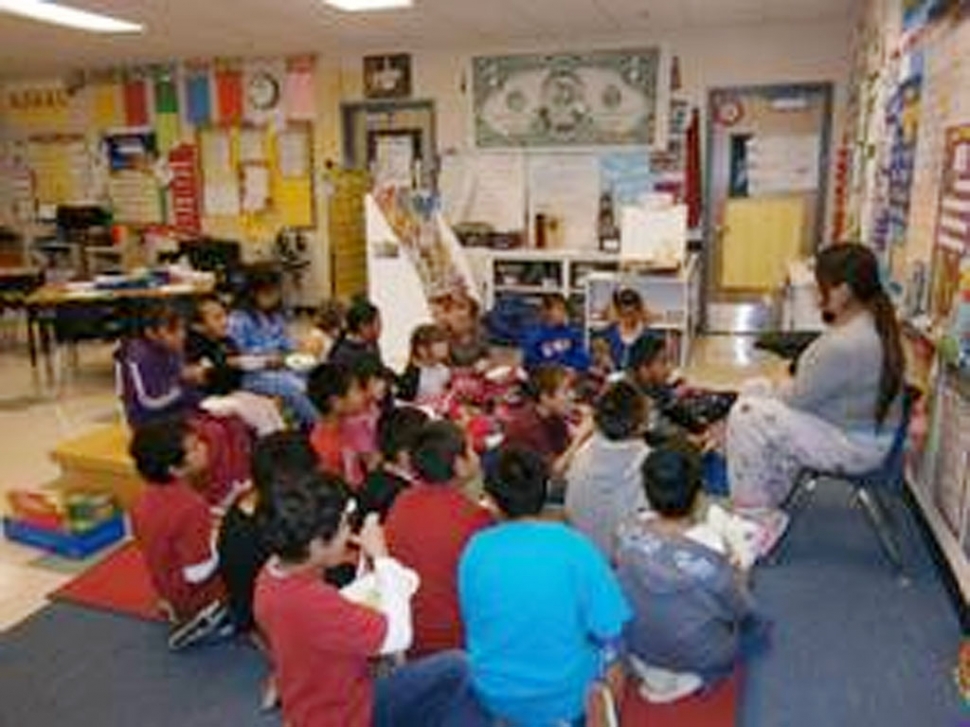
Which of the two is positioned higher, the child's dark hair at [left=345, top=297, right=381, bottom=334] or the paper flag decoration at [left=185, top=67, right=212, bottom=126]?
the paper flag decoration at [left=185, top=67, right=212, bottom=126]

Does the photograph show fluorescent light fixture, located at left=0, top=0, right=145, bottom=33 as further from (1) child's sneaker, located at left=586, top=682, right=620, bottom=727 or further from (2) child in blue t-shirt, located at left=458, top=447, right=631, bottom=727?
(1) child's sneaker, located at left=586, top=682, right=620, bottom=727

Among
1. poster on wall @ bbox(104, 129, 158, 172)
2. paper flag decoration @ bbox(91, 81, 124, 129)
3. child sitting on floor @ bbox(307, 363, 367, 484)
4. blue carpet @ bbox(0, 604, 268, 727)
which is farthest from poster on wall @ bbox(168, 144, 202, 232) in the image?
blue carpet @ bbox(0, 604, 268, 727)

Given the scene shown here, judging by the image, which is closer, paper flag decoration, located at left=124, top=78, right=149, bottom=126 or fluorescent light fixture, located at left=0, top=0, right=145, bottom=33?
fluorescent light fixture, located at left=0, top=0, right=145, bottom=33

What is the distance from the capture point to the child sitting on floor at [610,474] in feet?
7.89

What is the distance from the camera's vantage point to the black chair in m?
2.75

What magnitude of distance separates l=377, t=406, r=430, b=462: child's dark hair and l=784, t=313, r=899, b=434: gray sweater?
135 cm

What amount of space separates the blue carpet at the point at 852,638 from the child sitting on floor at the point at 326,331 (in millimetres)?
2341

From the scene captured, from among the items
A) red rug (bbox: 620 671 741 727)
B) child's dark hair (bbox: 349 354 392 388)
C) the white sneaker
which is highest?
child's dark hair (bbox: 349 354 392 388)

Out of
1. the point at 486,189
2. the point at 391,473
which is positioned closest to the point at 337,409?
the point at 391,473

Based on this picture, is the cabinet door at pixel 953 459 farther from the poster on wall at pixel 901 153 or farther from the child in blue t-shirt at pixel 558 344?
the child in blue t-shirt at pixel 558 344

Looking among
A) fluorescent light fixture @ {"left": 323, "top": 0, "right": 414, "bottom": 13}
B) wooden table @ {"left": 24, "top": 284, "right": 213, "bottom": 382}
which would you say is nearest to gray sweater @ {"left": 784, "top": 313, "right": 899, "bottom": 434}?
fluorescent light fixture @ {"left": 323, "top": 0, "right": 414, "bottom": 13}

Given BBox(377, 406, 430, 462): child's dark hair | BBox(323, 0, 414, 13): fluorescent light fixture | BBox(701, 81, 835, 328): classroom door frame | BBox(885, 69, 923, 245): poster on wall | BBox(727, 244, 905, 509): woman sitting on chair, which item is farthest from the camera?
BBox(701, 81, 835, 328): classroom door frame

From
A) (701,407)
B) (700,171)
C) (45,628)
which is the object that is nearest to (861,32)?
(700,171)

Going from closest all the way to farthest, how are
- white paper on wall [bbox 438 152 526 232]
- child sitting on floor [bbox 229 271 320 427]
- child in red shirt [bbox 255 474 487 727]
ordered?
child in red shirt [bbox 255 474 487 727] → child sitting on floor [bbox 229 271 320 427] → white paper on wall [bbox 438 152 526 232]
